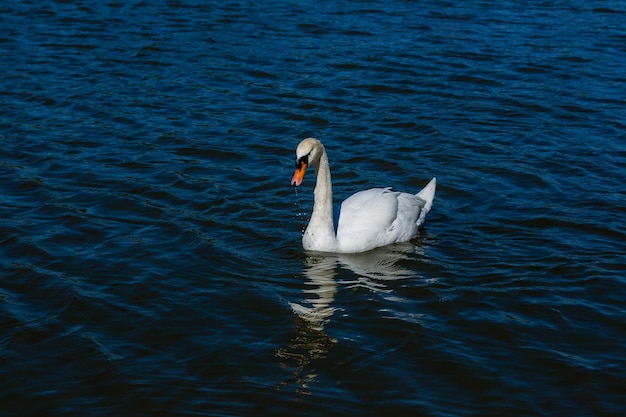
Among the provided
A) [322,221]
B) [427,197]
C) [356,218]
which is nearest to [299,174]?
[322,221]

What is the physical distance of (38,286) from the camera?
999 cm

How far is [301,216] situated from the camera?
12406 mm

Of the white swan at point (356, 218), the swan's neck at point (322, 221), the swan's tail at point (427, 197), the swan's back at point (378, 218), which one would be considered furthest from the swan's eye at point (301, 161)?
the swan's tail at point (427, 197)

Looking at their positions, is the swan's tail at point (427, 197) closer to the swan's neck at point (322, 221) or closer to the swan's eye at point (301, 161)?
the swan's neck at point (322, 221)

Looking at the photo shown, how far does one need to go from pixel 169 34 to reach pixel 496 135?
334 inches

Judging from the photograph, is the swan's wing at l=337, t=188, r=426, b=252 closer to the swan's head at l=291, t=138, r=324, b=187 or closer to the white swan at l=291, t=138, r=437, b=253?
the white swan at l=291, t=138, r=437, b=253

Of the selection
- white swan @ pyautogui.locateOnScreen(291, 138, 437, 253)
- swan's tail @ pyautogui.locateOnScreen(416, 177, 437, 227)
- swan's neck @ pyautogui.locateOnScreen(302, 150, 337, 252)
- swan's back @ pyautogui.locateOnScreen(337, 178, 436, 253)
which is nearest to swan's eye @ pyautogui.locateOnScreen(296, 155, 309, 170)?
white swan @ pyautogui.locateOnScreen(291, 138, 437, 253)

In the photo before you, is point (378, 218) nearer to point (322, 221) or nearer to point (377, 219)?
point (377, 219)

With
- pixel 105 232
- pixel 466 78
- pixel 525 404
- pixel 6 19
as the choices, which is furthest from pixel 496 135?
pixel 6 19

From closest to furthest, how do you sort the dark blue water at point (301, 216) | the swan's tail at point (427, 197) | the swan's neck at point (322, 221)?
the dark blue water at point (301, 216)
the swan's neck at point (322, 221)
the swan's tail at point (427, 197)

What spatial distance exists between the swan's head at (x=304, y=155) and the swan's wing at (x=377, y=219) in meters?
0.91

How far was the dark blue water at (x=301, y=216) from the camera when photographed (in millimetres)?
8297

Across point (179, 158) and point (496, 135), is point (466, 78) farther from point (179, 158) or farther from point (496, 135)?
point (179, 158)

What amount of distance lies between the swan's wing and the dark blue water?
17 cm
